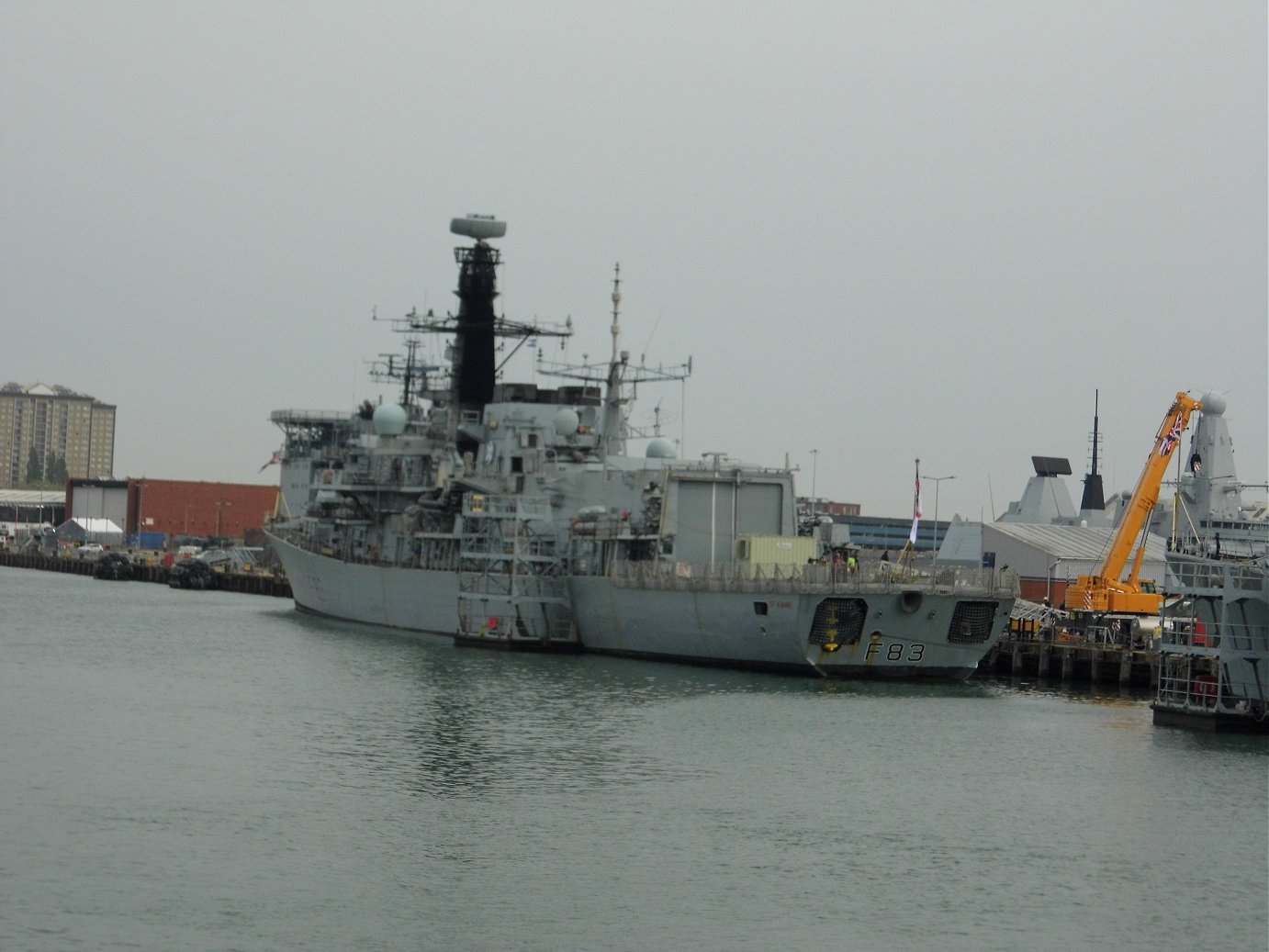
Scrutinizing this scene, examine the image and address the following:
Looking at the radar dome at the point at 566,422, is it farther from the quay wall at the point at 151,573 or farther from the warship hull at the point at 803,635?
the quay wall at the point at 151,573

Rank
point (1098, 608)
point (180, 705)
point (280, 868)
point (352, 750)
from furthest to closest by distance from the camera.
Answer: point (1098, 608) < point (180, 705) < point (352, 750) < point (280, 868)

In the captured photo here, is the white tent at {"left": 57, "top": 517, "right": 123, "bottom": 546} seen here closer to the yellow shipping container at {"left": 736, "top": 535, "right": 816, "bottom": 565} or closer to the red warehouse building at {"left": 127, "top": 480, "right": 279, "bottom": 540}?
the red warehouse building at {"left": 127, "top": 480, "right": 279, "bottom": 540}

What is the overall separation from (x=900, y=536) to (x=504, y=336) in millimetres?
63113

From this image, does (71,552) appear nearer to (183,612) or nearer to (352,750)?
(183,612)

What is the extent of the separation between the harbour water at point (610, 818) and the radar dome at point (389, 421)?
71.8 feet

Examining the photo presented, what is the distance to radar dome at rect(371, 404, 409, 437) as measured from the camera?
61.7 metres

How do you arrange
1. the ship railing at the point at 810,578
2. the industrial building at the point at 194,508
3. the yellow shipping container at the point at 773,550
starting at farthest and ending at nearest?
the industrial building at the point at 194,508 → the yellow shipping container at the point at 773,550 → the ship railing at the point at 810,578

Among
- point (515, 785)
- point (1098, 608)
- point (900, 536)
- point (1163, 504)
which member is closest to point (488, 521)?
point (1098, 608)

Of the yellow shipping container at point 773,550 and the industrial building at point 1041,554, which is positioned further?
the industrial building at point 1041,554

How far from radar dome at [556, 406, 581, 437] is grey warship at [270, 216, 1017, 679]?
3.6 inches

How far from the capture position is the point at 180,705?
35.3 meters

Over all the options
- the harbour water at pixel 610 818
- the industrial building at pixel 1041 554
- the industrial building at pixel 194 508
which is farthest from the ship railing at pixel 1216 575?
the industrial building at pixel 194 508

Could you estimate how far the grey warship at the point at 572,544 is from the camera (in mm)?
41594

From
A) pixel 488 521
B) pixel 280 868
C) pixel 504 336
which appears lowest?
pixel 280 868
